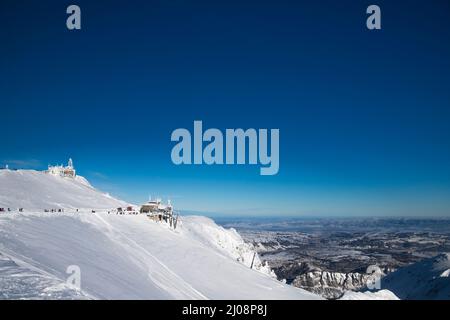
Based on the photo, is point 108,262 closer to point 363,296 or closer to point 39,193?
point 363,296

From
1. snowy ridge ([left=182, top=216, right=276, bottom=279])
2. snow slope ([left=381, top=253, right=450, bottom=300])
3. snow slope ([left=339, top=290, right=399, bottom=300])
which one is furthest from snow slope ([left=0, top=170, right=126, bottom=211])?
snow slope ([left=381, top=253, right=450, bottom=300])

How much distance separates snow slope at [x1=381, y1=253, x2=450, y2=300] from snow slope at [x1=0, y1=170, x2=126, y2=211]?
79.1 metres

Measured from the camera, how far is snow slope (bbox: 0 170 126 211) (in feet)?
203

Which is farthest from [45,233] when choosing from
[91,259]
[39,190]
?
[39,190]

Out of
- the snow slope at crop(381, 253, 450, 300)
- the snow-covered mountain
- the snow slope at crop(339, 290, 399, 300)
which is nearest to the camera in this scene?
the snow-covered mountain

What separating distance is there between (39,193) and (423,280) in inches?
3942

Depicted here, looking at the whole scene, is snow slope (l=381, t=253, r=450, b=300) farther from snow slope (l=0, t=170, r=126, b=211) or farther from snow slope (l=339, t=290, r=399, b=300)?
snow slope (l=0, t=170, r=126, b=211)

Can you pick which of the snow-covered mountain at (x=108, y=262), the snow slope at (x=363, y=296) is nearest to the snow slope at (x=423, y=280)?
the snow slope at (x=363, y=296)

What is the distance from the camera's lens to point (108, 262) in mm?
34250

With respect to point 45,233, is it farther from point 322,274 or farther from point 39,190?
point 322,274

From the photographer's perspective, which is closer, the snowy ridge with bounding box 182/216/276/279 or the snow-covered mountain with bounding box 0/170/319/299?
the snow-covered mountain with bounding box 0/170/319/299

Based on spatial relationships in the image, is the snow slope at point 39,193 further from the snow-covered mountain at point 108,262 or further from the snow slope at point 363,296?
the snow slope at point 363,296

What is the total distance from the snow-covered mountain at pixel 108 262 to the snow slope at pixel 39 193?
774 mm

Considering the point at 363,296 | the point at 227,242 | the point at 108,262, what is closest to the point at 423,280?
the point at 227,242
